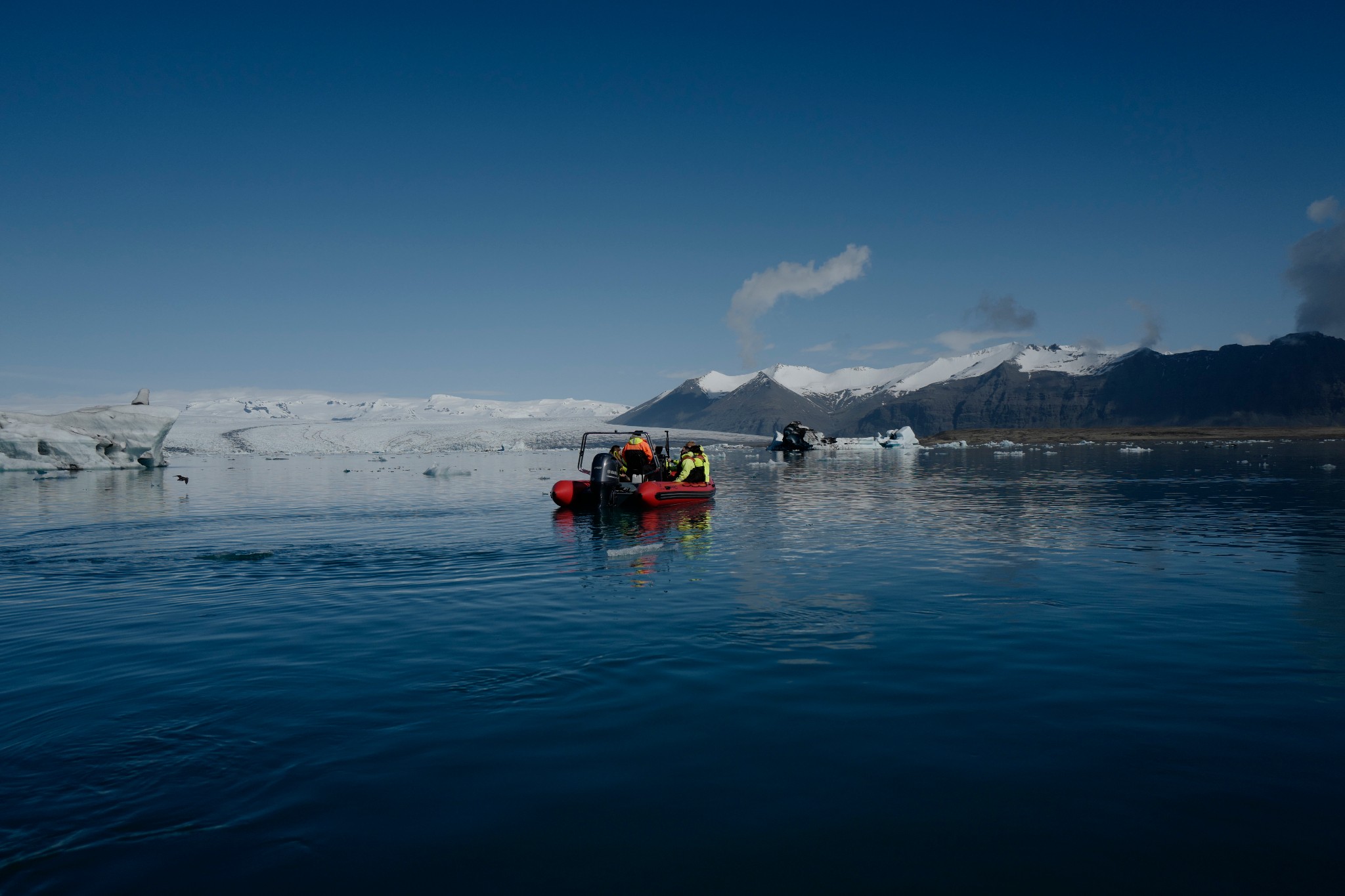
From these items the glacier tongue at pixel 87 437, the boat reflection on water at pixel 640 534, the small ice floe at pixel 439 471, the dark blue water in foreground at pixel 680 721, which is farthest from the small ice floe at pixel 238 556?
the glacier tongue at pixel 87 437

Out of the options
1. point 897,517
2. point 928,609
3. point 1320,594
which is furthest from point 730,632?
point 897,517

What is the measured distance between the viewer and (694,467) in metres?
31.2

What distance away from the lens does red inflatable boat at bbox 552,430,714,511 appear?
2752cm

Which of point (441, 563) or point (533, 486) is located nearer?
point (441, 563)

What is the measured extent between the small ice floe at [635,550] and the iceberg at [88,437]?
188 ft

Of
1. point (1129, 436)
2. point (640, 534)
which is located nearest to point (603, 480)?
point (640, 534)

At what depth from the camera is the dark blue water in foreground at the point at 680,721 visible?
17.3 feet

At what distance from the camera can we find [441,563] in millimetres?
17953

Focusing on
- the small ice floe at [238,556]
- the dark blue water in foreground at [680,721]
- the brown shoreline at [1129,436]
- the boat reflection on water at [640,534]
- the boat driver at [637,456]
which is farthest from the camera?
the brown shoreline at [1129,436]

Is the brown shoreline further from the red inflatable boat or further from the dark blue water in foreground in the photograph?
the dark blue water in foreground

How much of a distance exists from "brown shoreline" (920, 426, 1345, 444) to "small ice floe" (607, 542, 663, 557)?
13444 cm

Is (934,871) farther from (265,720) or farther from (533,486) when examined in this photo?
(533,486)

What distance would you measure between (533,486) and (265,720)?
37902mm

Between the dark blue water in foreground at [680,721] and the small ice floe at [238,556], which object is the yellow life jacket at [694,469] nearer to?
the dark blue water in foreground at [680,721]
